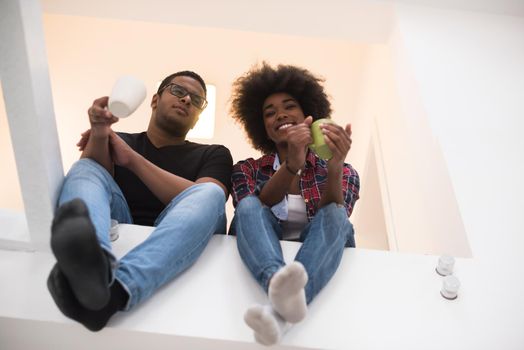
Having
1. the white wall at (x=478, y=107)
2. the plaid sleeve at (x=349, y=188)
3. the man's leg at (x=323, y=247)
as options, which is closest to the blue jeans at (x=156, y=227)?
the man's leg at (x=323, y=247)

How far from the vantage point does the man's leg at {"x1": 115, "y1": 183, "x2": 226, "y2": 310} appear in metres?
0.93

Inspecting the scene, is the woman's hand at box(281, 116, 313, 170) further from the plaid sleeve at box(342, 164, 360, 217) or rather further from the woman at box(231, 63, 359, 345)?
the plaid sleeve at box(342, 164, 360, 217)

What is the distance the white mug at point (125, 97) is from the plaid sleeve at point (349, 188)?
0.61 m

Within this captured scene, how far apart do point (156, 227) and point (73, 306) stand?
286 mm

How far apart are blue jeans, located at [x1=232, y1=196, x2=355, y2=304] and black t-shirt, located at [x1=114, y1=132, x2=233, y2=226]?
0.26 meters

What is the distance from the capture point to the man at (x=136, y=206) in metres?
0.76

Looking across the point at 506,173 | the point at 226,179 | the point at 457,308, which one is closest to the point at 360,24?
the point at 506,173

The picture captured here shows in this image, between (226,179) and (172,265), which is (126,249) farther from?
(226,179)

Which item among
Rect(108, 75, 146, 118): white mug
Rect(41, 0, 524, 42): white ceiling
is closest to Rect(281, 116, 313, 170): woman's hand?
Rect(108, 75, 146, 118): white mug

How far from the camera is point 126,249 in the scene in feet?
3.76

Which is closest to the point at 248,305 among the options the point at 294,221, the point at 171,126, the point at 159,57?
the point at 294,221

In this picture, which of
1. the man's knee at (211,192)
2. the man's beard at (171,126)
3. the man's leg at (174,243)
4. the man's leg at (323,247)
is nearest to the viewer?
the man's leg at (174,243)

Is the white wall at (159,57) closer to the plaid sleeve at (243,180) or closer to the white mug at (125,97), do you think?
the plaid sleeve at (243,180)

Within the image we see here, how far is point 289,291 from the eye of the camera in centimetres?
81
